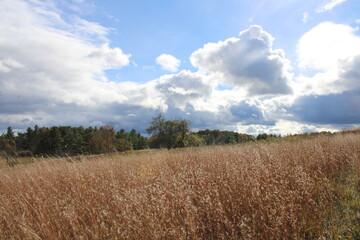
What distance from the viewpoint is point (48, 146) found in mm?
69812

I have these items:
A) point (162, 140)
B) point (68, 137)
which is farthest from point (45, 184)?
point (68, 137)

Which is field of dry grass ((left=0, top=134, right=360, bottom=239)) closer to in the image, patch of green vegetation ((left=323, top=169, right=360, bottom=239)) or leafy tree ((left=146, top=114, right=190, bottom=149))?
patch of green vegetation ((left=323, top=169, right=360, bottom=239))

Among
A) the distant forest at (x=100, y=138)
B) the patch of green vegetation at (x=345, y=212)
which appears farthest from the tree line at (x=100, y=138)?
the patch of green vegetation at (x=345, y=212)

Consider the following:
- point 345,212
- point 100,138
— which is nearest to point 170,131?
A: point 100,138

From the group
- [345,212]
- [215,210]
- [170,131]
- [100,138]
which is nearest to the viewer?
[215,210]

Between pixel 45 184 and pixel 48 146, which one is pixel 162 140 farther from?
pixel 48 146

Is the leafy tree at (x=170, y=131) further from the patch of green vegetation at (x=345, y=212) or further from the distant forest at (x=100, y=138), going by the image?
the patch of green vegetation at (x=345, y=212)

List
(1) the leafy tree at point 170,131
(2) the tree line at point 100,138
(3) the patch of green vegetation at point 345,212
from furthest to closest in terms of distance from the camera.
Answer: (1) the leafy tree at point 170,131 < (2) the tree line at point 100,138 < (3) the patch of green vegetation at point 345,212

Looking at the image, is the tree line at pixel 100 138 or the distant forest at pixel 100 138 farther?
the tree line at pixel 100 138

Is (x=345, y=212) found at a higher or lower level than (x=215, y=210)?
lower

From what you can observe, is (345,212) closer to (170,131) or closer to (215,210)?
(215,210)

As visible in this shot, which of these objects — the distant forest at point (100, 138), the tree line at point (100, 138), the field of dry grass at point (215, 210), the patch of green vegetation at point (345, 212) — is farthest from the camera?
the tree line at point (100, 138)

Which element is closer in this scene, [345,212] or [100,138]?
[345,212]

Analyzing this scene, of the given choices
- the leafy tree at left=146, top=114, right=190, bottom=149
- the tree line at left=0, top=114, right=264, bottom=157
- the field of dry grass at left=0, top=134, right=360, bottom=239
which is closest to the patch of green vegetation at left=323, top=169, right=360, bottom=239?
the field of dry grass at left=0, top=134, right=360, bottom=239
